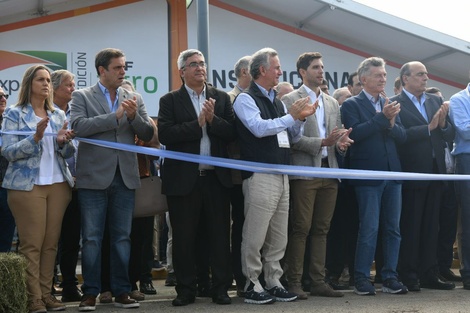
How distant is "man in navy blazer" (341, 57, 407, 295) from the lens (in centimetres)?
825

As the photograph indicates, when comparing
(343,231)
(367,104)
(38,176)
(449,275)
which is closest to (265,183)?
(367,104)

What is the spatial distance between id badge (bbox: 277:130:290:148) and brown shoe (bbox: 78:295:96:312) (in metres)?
Answer: 2.28

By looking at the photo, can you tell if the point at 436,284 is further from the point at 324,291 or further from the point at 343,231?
the point at 324,291

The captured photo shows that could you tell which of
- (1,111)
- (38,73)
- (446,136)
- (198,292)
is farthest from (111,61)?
(446,136)

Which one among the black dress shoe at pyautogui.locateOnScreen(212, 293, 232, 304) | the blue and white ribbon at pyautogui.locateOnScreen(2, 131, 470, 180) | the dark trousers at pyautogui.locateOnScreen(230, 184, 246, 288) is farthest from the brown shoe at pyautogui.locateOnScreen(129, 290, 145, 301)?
the blue and white ribbon at pyautogui.locateOnScreen(2, 131, 470, 180)

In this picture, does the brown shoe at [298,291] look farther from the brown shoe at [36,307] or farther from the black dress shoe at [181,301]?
the brown shoe at [36,307]

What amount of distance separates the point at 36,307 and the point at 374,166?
3.69 m

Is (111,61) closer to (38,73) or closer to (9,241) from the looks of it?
(38,73)

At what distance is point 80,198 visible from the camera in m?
7.39

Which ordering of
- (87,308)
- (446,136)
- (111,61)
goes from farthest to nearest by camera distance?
(446,136)
(111,61)
(87,308)

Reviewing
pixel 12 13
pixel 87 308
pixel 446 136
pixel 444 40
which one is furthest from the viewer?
pixel 444 40

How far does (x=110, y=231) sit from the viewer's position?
7.51m

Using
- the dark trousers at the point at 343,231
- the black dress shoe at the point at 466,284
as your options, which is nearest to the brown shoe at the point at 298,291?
the dark trousers at the point at 343,231

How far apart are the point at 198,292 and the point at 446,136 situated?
334 cm
